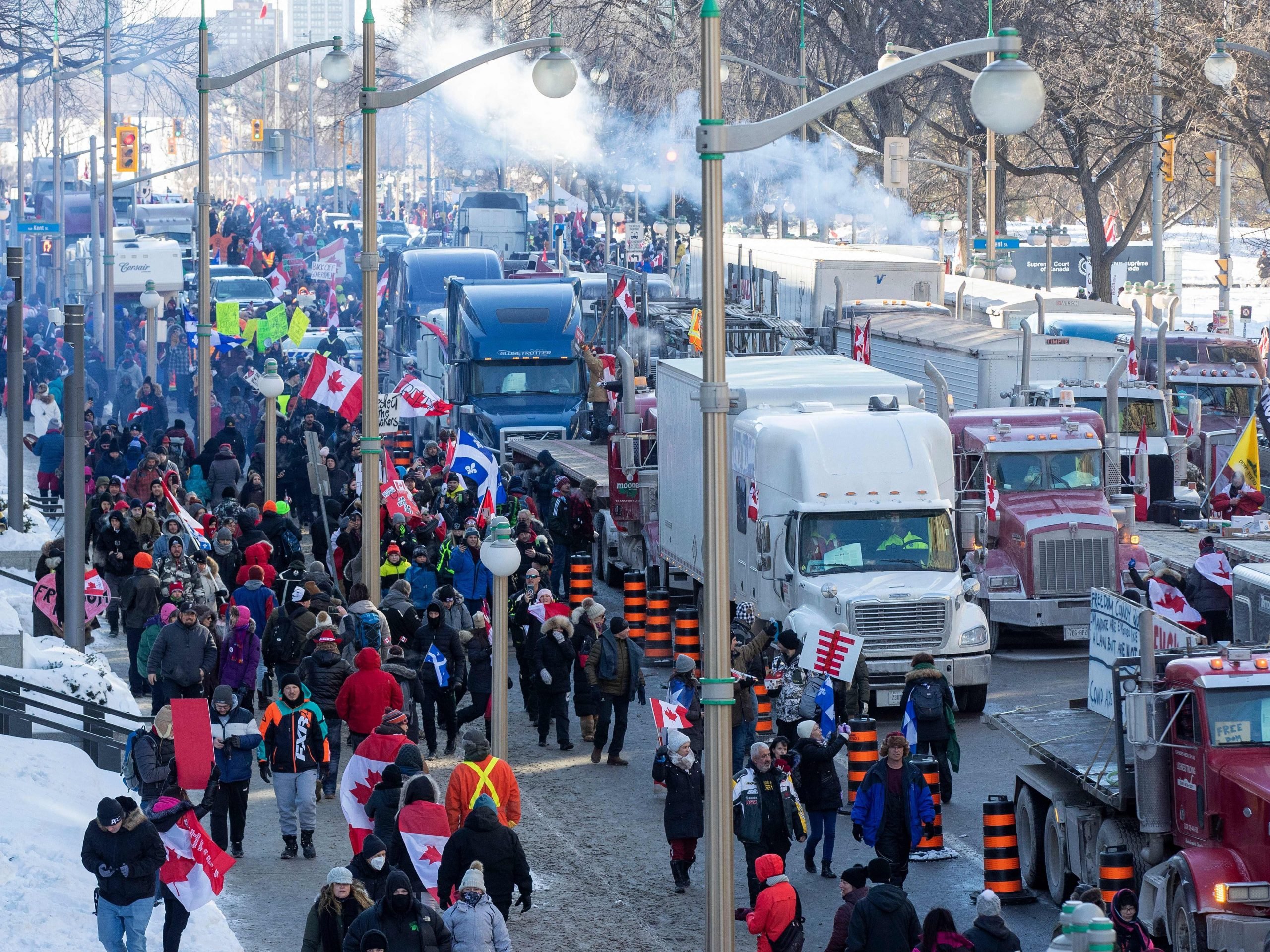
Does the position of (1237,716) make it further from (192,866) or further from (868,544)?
(868,544)

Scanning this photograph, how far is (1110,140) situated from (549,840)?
3667 cm

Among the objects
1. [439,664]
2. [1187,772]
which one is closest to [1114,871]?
[1187,772]

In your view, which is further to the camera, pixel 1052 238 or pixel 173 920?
pixel 1052 238

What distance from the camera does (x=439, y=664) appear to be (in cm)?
1897

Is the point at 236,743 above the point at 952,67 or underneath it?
underneath

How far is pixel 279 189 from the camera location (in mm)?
168000

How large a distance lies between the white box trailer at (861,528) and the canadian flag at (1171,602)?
182 cm

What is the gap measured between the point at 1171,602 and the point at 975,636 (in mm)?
2165

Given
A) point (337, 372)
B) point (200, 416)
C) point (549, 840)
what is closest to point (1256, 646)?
point (549, 840)

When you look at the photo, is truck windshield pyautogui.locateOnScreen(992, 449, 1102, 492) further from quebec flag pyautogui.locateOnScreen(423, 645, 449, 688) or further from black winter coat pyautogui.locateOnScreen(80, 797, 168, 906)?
black winter coat pyautogui.locateOnScreen(80, 797, 168, 906)

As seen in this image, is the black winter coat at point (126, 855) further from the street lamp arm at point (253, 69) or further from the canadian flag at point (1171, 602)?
the street lamp arm at point (253, 69)

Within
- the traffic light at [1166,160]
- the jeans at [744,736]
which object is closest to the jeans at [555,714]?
the jeans at [744,736]

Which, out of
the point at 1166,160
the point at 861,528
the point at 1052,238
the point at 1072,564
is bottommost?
the point at 1072,564

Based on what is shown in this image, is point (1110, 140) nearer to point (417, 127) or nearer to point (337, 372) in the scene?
point (337, 372)
